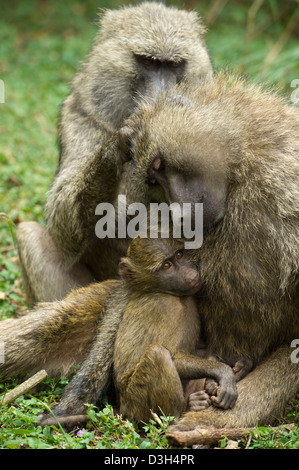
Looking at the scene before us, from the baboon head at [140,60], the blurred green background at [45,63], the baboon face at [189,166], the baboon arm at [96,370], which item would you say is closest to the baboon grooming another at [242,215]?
the baboon face at [189,166]

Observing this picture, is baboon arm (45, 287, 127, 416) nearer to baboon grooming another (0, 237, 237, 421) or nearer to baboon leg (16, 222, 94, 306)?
baboon grooming another (0, 237, 237, 421)

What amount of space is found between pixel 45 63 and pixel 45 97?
3.81ft

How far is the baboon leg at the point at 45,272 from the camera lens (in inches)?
173

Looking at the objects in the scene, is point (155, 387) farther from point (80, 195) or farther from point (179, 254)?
point (80, 195)

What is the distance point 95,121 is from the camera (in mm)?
4254

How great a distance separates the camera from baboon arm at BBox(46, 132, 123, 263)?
148 inches

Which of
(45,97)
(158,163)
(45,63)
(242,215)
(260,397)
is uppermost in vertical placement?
(45,63)

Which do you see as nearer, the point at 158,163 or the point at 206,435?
the point at 206,435

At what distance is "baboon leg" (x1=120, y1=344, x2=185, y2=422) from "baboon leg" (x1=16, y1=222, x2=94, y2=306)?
4.42ft

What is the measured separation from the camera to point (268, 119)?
329cm

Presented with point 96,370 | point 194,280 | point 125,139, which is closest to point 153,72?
point 125,139

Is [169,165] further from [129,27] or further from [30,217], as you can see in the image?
[30,217]

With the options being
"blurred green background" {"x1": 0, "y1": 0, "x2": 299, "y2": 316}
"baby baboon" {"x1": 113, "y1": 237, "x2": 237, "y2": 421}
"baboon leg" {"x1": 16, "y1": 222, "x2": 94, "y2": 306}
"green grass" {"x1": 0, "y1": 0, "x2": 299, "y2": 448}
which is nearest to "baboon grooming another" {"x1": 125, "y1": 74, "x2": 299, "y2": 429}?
"baby baboon" {"x1": 113, "y1": 237, "x2": 237, "y2": 421}
